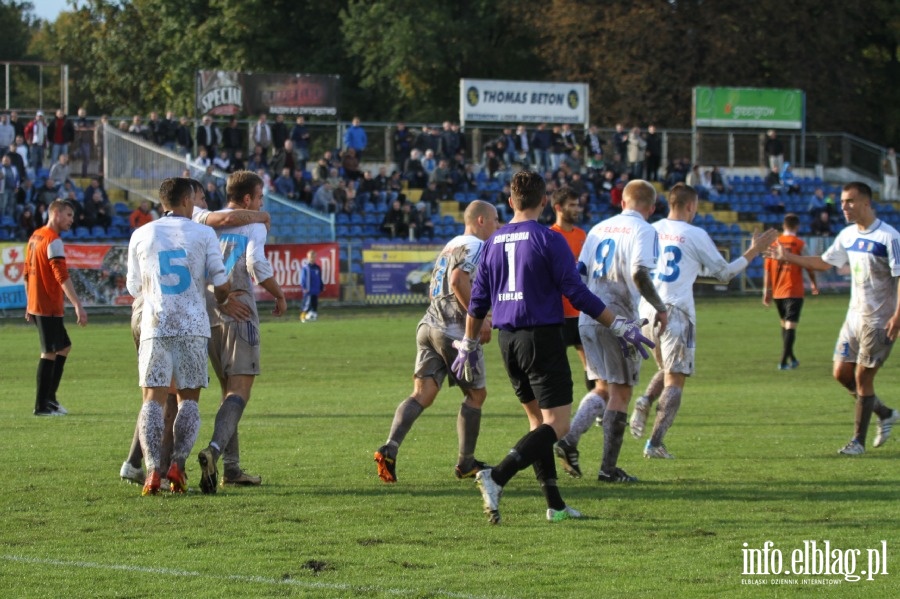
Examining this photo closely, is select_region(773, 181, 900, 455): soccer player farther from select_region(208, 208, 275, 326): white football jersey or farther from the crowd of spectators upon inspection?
the crowd of spectators

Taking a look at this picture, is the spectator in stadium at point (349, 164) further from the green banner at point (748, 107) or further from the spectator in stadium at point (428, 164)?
the green banner at point (748, 107)

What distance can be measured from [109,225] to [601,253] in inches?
980

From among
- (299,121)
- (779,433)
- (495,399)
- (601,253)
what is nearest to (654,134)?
(299,121)

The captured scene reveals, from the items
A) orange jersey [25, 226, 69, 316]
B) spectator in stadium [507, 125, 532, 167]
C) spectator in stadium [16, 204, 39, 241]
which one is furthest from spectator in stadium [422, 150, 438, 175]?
orange jersey [25, 226, 69, 316]

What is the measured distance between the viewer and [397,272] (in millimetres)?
34156

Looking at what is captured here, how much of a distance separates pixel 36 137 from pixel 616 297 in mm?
27352

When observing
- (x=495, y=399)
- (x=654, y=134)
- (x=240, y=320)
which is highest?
(x=654, y=134)

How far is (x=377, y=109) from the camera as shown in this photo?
194ft

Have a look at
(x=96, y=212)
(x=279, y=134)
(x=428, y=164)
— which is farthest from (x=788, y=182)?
(x=96, y=212)

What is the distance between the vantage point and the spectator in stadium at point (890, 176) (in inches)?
1918

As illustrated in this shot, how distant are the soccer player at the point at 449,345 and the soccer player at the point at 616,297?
0.70 meters

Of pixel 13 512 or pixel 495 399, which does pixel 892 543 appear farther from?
pixel 495 399

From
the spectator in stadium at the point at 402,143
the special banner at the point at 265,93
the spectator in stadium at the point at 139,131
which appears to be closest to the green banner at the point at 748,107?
the spectator in stadium at the point at 402,143

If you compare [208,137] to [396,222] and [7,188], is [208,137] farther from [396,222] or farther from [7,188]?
[7,188]
